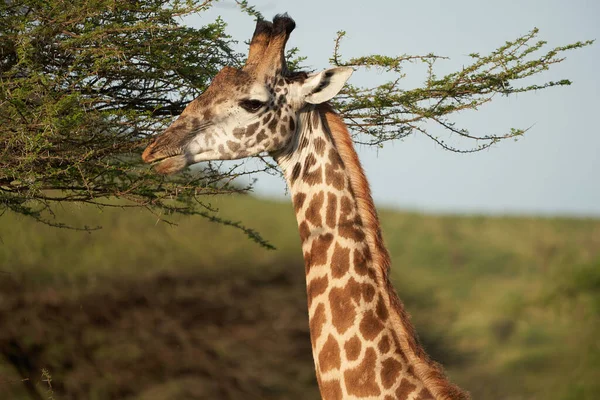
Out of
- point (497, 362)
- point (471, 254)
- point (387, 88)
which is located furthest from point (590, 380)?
point (387, 88)

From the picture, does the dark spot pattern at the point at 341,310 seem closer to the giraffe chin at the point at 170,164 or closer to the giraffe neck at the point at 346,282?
the giraffe neck at the point at 346,282

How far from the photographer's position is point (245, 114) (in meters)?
4.99

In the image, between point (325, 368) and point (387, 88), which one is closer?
point (325, 368)

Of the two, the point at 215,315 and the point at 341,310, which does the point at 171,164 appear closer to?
the point at 341,310

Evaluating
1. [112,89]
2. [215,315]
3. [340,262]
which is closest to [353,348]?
[340,262]

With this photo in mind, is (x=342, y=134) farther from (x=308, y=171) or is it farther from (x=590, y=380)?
(x=590, y=380)

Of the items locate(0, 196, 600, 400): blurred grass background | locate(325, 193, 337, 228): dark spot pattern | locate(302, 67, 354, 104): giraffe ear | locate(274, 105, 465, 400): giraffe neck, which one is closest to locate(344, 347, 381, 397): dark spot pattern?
locate(274, 105, 465, 400): giraffe neck

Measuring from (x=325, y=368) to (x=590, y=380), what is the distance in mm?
15385

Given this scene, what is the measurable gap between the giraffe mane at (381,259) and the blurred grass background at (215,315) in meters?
7.29

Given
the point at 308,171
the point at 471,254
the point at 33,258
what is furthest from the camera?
the point at 471,254

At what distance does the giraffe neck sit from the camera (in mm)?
4371

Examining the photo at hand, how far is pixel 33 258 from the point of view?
1678 centimetres

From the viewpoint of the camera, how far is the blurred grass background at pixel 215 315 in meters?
14.6

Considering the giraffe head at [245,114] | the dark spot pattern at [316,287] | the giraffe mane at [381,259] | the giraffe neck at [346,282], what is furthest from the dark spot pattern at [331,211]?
the giraffe head at [245,114]
